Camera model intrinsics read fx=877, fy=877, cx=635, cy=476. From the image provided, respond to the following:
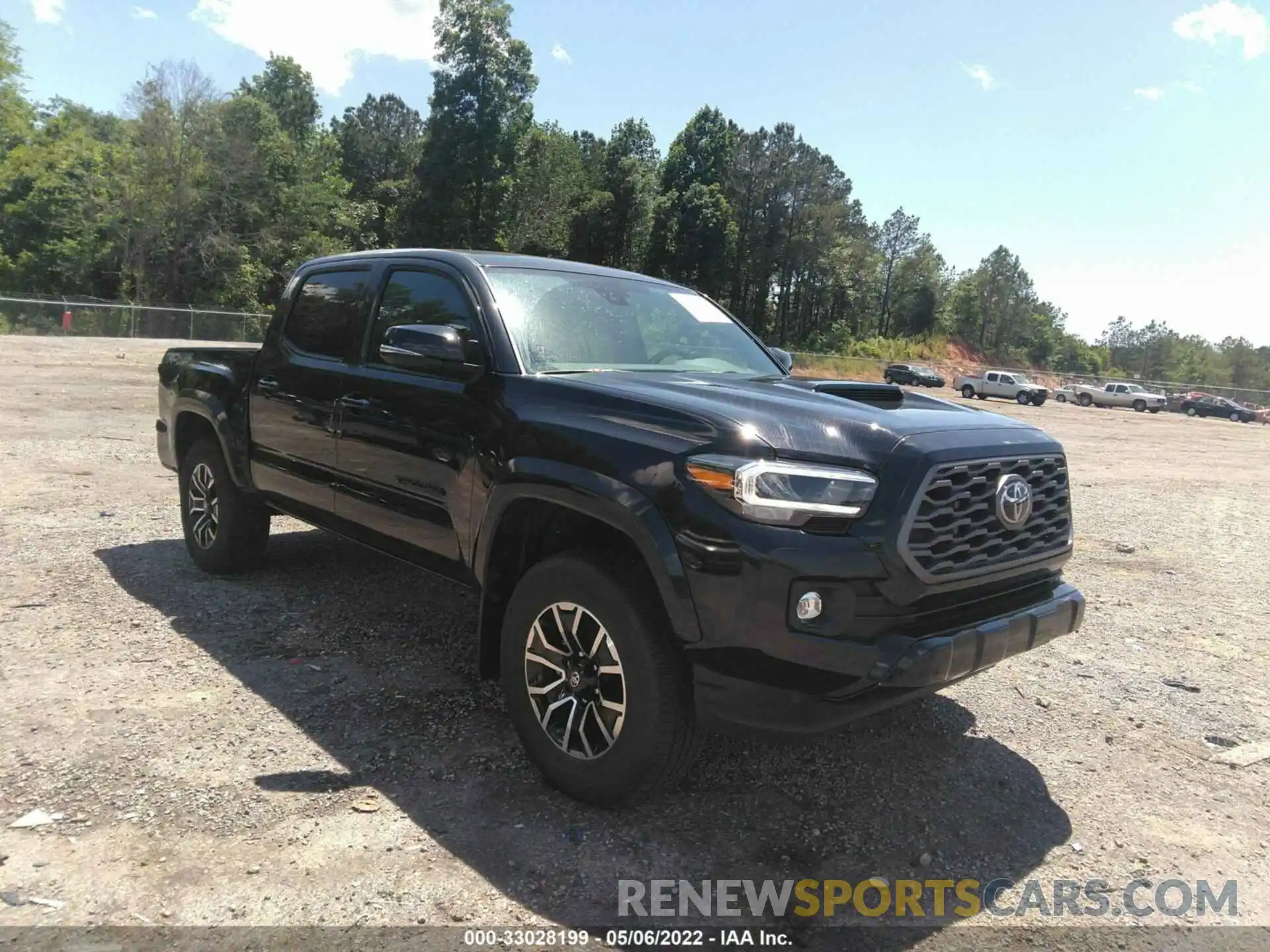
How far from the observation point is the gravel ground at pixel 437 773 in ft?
8.76

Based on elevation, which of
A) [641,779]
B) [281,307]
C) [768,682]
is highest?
[281,307]

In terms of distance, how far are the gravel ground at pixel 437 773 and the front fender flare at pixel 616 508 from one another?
87 centimetres

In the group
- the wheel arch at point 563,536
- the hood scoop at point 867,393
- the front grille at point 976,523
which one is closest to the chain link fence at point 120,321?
the hood scoop at point 867,393

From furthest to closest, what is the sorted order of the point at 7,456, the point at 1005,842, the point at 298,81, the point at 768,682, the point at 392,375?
the point at 298,81, the point at 7,456, the point at 392,375, the point at 1005,842, the point at 768,682

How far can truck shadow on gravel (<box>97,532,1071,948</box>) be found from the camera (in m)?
2.82

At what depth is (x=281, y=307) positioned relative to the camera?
501 centimetres

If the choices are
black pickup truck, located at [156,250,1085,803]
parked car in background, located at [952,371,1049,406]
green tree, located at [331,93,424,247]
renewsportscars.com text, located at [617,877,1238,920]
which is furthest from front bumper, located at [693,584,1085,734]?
green tree, located at [331,93,424,247]

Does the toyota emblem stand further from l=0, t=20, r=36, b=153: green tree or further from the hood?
l=0, t=20, r=36, b=153: green tree

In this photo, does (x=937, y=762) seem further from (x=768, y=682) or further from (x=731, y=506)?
(x=731, y=506)

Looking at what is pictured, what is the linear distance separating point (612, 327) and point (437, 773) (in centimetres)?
201

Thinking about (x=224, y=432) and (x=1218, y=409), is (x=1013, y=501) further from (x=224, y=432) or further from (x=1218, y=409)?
(x=1218, y=409)

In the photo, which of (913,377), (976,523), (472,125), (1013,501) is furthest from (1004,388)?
(976,523)

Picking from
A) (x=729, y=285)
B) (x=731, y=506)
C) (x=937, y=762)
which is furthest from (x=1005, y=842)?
(x=729, y=285)

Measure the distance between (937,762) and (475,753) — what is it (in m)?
1.88
